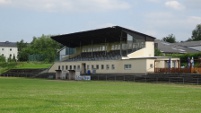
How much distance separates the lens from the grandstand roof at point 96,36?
244ft

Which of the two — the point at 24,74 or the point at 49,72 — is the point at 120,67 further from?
the point at 24,74

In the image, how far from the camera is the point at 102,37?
82750 mm

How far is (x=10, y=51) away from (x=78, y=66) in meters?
113

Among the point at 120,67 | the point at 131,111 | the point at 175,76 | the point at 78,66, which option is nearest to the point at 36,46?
the point at 78,66

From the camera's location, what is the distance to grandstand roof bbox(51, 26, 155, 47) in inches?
2931

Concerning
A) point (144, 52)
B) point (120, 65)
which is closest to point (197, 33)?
point (144, 52)

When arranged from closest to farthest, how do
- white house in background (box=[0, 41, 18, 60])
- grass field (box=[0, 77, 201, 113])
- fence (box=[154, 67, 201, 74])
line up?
1. grass field (box=[0, 77, 201, 113])
2. fence (box=[154, 67, 201, 74])
3. white house in background (box=[0, 41, 18, 60])

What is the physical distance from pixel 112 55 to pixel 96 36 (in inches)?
260

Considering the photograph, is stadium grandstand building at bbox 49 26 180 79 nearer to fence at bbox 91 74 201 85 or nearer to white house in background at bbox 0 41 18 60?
fence at bbox 91 74 201 85

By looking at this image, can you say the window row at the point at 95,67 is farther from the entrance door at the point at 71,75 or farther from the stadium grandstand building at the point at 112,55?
the entrance door at the point at 71,75

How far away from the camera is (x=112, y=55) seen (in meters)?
79.7

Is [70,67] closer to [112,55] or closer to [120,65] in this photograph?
[112,55]

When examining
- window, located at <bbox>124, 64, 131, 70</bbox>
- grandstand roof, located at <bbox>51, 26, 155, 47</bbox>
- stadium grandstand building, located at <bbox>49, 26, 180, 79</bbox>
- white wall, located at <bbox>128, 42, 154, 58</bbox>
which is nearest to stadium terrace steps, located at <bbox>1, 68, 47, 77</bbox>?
stadium grandstand building, located at <bbox>49, 26, 180, 79</bbox>

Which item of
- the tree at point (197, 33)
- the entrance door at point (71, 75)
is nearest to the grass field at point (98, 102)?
the entrance door at point (71, 75)
